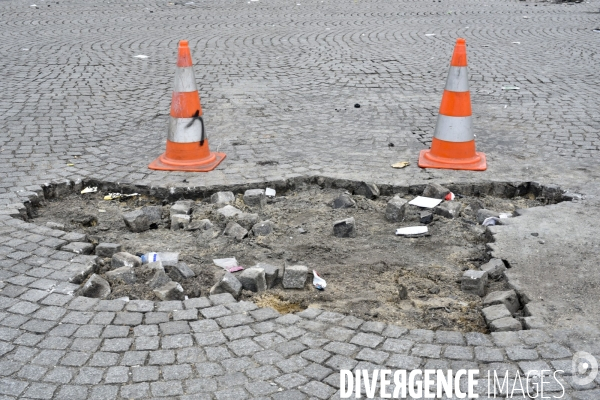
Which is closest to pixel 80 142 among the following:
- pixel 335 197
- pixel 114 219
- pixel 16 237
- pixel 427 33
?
pixel 114 219

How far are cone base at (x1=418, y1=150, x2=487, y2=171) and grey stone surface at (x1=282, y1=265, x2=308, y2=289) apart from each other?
2.18 meters

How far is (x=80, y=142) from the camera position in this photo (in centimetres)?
625

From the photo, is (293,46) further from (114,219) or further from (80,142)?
(114,219)

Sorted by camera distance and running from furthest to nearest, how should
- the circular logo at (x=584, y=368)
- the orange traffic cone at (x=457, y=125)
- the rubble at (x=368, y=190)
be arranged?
the orange traffic cone at (x=457, y=125) → the rubble at (x=368, y=190) → the circular logo at (x=584, y=368)

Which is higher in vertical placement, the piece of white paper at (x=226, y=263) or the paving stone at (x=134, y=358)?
the piece of white paper at (x=226, y=263)

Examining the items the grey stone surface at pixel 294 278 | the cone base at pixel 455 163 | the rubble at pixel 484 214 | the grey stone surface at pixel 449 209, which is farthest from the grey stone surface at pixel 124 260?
the cone base at pixel 455 163

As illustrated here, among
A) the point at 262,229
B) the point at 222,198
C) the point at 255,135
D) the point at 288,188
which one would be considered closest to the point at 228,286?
the point at 262,229

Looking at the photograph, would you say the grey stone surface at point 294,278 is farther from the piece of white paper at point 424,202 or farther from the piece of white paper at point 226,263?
the piece of white paper at point 424,202

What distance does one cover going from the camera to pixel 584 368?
298cm

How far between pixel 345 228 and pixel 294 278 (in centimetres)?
75

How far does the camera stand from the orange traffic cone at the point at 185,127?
5.66 metres

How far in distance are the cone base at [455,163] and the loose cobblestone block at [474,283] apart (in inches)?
76.5

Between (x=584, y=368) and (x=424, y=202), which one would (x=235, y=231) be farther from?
(x=584, y=368)

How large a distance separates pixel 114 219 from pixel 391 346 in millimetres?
2471
